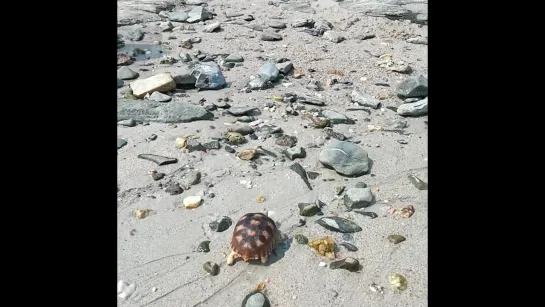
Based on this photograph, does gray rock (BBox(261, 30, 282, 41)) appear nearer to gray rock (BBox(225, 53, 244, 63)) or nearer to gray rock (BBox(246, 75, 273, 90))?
gray rock (BBox(225, 53, 244, 63))

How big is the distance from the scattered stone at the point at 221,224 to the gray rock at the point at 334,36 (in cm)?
383

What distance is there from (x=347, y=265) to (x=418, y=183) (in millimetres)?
937

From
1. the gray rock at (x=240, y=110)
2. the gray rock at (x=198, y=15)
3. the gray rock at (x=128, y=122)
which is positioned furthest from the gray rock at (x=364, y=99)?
the gray rock at (x=198, y=15)

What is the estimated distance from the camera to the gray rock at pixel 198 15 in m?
6.63

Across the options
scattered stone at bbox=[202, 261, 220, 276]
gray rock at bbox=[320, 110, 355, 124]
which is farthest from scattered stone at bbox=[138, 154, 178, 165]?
gray rock at bbox=[320, 110, 355, 124]

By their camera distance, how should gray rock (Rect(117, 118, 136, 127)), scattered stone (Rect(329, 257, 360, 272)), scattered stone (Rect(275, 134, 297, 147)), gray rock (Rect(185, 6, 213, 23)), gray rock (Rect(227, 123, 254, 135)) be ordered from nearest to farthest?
scattered stone (Rect(329, 257, 360, 272))
scattered stone (Rect(275, 134, 297, 147))
gray rock (Rect(227, 123, 254, 135))
gray rock (Rect(117, 118, 136, 127))
gray rock (Rect(185, 6, 213, 23))

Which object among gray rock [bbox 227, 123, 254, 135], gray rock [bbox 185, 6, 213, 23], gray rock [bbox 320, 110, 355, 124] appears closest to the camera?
gray rock [bbox 227, 123, 254, 135]

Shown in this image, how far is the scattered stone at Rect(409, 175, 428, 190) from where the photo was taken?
2973 millimetres

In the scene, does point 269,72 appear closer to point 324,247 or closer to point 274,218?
point 274,218

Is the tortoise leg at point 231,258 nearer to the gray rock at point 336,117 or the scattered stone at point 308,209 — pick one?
the scattered stone at point 308,209

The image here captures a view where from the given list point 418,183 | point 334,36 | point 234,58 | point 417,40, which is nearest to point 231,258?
point 418,183

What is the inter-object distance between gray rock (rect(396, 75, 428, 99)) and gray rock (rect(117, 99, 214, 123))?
5.56 ft

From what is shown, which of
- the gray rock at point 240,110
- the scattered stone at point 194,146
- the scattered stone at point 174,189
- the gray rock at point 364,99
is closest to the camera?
the scattered stone at point 174,189
